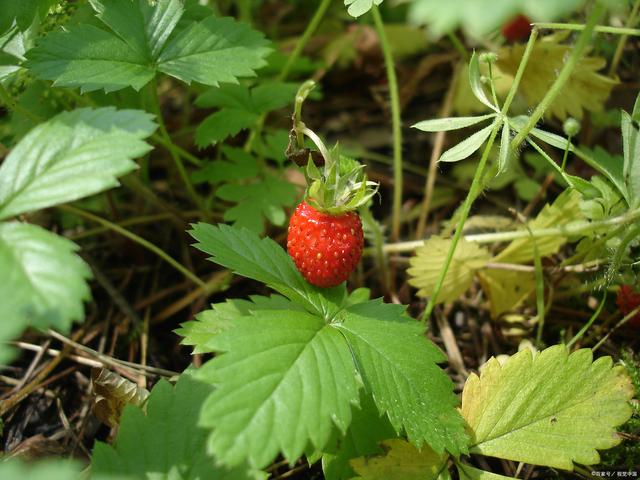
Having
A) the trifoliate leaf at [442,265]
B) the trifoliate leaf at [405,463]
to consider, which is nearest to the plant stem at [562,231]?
the trifoliate leaf at [442,265]

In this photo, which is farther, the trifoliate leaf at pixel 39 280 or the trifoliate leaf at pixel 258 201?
the trifoliate leaf at pixel 258 201

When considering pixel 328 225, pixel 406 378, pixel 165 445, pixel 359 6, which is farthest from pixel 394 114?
pixel 165 445

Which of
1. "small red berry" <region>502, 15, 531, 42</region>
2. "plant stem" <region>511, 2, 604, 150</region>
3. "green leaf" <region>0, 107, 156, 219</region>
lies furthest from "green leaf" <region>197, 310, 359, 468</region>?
"small red berry" <region>502, 15, 531, 42</region>

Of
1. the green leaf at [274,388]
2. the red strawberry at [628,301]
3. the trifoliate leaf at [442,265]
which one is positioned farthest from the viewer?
the trifoliate leaf at [442,265]

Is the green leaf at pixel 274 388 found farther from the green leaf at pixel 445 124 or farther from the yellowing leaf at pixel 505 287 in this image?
the yellowing leaf at pixel 505 287

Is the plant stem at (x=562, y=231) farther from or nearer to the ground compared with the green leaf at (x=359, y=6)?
nearer to the ground

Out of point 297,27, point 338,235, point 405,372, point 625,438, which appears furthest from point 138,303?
point 297,27

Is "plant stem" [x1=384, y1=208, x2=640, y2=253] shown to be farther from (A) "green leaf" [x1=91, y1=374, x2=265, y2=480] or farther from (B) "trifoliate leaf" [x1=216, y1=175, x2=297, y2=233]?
(A) "green leaf" [x1=91, y1=374, x2=265, y2=480]
